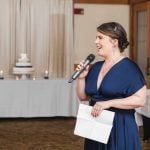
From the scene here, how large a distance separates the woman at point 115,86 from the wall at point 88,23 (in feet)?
21.6

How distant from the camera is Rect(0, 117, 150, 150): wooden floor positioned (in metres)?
5.00

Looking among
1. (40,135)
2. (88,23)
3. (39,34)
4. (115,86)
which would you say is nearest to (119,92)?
(115,86)

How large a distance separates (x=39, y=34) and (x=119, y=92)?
6.60 meters

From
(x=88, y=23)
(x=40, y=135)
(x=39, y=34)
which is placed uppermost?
(x=88, y=23)

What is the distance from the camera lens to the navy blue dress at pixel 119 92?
198 cm

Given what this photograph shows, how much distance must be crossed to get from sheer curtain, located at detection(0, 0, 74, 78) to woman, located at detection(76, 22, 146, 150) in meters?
6.30

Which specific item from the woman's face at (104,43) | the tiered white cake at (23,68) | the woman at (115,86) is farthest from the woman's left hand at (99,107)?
the tiered white cake at (23,68)

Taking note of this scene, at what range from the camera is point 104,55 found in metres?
2.01

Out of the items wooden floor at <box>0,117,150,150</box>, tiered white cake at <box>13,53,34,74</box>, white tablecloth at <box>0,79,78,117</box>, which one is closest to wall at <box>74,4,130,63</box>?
tiered white cake at <box>13,53,34,74</box>

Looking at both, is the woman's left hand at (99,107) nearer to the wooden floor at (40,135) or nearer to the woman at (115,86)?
the woman at (115,86)

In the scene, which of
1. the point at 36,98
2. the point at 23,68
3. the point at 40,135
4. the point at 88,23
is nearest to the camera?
the point at 40,135

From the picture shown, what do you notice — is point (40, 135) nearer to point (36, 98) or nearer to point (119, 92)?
point (36, 98)

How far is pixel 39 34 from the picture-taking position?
27.7ft

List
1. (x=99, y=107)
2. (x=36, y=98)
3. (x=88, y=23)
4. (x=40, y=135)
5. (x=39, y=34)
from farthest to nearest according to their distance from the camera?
(x=88, y=23), (x=39, y=34), (x=36, y=98), (x=40, y=135), (x=99, y=107)
